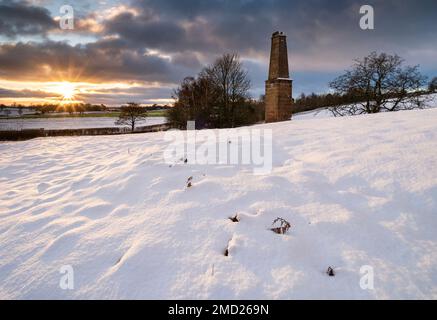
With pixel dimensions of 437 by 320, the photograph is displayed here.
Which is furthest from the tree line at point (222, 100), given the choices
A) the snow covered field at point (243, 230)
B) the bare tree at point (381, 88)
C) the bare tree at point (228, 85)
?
the snow covered field at point (243, 230)

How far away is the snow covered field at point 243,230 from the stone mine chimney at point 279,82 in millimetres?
8394

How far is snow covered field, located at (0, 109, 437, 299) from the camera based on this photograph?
186 centimetres

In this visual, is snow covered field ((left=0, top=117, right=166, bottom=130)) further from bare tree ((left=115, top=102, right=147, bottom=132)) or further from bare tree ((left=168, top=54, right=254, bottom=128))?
bare tree ((left=168, top=54, right=254, bottom=128))

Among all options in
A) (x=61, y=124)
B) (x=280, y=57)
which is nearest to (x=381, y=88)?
(x=280, y=57)

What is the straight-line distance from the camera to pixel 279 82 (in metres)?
12.2

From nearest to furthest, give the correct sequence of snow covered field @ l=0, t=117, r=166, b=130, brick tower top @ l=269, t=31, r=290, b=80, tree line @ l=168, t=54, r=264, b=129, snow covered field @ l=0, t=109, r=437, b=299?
snow covered field @ l=0, t=109, r=437, b=299 < brick tower top @ l=269, t=31, r=290, b=80 < tree line @ l=168, t=54, r=264, b=129 < snow covered field @ l=0, t=117, r=166, b=130

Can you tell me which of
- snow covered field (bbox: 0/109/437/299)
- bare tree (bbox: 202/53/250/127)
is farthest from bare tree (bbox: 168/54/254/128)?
snow covered field (bbox: 0/109/437/299)

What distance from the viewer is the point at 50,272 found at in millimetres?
2162

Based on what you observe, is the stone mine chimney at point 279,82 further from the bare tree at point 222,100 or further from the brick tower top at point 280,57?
the bare tree at point 222,100

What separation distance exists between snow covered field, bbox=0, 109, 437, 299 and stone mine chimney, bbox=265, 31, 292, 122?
8.39 meters

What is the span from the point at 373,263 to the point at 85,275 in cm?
241
